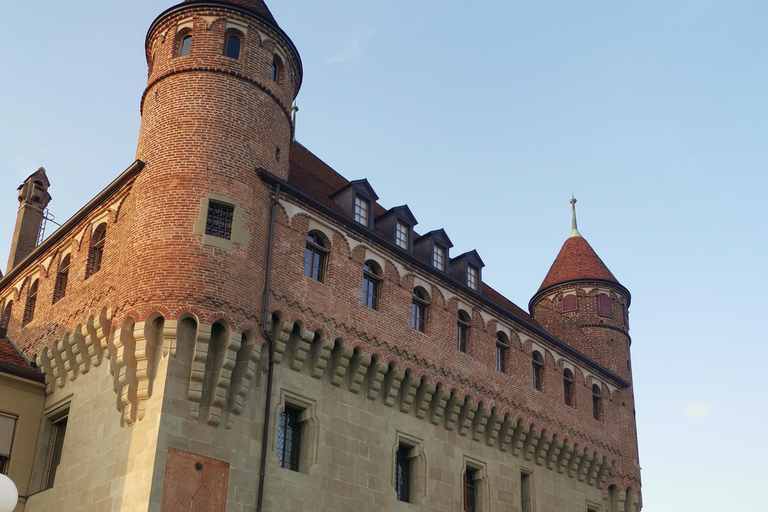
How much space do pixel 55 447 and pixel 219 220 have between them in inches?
314

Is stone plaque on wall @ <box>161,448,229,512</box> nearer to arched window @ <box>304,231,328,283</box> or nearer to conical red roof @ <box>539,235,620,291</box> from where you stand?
arched window @ <box>304,231,328,283</box>

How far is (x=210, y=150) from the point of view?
835 inches

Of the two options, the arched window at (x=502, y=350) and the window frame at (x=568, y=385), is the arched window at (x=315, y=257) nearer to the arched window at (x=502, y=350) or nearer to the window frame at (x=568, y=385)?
the arched window at (x=502, y=350)

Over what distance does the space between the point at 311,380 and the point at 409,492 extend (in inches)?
189

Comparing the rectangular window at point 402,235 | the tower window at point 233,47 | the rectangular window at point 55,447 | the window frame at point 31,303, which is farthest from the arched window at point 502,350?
the window frame at point 31,303

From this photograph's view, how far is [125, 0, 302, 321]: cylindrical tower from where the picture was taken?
19656mm

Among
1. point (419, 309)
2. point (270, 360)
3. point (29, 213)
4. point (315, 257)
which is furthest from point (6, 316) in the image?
point (419, 309)

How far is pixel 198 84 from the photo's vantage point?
22.3m

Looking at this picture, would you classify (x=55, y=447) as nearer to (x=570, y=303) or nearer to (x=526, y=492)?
(x=526, y=492)

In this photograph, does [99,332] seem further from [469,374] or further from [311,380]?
[469,374]

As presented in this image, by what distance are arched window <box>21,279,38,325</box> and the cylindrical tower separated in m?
7.07

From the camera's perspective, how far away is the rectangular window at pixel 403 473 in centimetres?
2339

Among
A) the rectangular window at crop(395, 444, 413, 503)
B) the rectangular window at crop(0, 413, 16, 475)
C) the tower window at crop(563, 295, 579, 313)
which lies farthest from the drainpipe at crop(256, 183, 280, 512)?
the tower window at crop(563, 295, 579, 313)

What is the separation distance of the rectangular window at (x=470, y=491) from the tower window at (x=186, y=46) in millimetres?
14996
